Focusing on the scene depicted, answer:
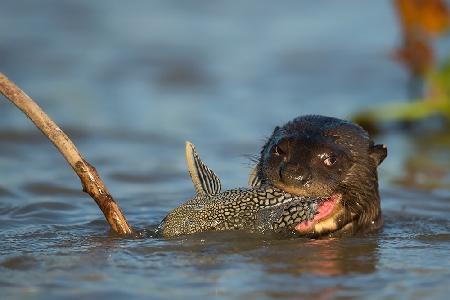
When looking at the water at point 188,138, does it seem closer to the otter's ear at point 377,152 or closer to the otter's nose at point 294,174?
the otter's nose at point 294,174

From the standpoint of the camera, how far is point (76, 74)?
44.9 feet

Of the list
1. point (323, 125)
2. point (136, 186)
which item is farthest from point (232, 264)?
point (136, 186)

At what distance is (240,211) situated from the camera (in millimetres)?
6012

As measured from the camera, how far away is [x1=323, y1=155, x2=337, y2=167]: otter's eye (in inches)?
246

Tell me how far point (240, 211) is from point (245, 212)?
3 cm

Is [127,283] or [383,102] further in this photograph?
[383,102]

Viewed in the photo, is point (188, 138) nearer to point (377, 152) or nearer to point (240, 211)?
point (377, 152)

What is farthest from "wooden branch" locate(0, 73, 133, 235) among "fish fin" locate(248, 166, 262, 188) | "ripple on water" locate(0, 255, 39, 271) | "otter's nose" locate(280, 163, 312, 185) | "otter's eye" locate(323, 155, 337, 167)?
"otter's eye" locate(323, 155, 337, 167)

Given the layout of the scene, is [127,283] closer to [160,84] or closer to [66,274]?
[66,274]

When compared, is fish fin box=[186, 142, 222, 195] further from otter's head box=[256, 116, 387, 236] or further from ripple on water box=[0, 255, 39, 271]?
ripple on water box=[0, 255, 39, 271]

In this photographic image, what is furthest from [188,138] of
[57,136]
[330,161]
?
[57,136]

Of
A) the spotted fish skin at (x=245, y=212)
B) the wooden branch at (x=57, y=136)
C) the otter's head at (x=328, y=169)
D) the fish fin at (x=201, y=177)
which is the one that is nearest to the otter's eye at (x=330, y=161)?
the otter's head at (x=328, y=169)

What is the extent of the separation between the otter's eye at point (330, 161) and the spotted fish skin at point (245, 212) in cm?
28

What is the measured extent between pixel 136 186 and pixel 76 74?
5164 mm
